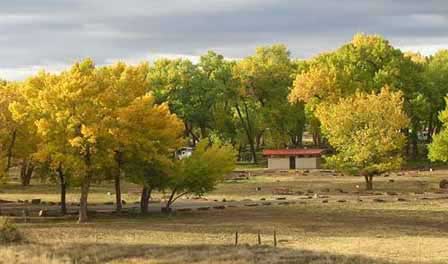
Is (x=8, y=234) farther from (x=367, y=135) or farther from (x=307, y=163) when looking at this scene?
(x=307, y=163)

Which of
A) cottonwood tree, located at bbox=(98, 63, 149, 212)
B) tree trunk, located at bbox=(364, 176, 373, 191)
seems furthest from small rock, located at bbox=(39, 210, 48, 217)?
tree trunk, located at bbox=(364, 176, 373, 191)

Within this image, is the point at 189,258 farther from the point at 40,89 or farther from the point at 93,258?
the point at 40,89

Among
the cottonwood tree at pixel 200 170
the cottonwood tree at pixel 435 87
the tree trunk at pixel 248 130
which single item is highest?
the cottonwood tree at pixel 435 87

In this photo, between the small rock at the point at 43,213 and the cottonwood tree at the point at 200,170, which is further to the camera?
the cottonwood tree at the point at 200,170

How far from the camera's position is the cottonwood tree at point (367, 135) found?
89750mm

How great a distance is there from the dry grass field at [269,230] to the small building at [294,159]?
21.9 meters

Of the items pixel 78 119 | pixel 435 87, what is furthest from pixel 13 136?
pixel 435 87

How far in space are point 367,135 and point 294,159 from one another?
3079 cm

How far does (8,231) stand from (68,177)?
19385 millimetres

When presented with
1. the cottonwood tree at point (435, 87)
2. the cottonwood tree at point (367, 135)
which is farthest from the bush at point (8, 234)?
the cottonwood tree at point (435, 87)

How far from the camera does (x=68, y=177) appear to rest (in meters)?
63.9

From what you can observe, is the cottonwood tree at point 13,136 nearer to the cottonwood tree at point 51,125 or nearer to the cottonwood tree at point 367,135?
the cottonwood tree at point 51,125

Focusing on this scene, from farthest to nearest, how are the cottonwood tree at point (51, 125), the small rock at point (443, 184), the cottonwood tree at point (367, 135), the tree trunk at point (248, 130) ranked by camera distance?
the tree trunk at point (248, 130) → the small rock at point (443, 184) → the cottonwood tree at point (367, 135) → the cottonwood tree at point (51, 125)

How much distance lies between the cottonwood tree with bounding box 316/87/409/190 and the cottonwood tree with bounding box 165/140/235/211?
23.9 meters
